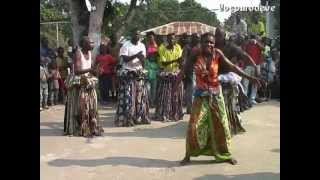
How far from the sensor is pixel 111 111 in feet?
39.8

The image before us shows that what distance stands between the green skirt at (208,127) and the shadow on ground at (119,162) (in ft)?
1.22

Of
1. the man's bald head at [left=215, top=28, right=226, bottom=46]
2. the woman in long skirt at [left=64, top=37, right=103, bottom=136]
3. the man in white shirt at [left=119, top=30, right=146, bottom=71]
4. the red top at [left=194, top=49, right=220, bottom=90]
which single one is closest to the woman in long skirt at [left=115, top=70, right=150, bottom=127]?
the man in white shirt at [left=119, top=30, right=146, bottom=71]

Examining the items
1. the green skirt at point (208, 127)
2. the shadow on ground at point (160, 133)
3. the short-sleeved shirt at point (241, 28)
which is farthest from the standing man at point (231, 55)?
the short-sleeved shirt at point (241, 28)

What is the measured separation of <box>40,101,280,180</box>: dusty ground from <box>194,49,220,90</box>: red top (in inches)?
37.5

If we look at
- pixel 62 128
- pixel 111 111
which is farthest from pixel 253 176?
pixel 111 111

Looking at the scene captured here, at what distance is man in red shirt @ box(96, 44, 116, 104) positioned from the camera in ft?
43.6

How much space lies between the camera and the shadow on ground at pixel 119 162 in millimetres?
6766

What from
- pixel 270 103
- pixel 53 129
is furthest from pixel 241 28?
pixel 53 129

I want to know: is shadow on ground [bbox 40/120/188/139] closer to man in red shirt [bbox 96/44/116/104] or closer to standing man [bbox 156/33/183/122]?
standing man [bbox 156/33/183/122]

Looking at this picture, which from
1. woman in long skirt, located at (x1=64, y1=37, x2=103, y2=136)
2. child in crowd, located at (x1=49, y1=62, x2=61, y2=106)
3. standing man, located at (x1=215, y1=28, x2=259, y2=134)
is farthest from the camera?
child in crowd, located at (x1=49, y1=62, x2=61, y2=106)

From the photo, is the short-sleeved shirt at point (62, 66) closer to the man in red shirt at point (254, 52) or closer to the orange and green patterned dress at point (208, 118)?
the man in red shirt at point (254, 52)
